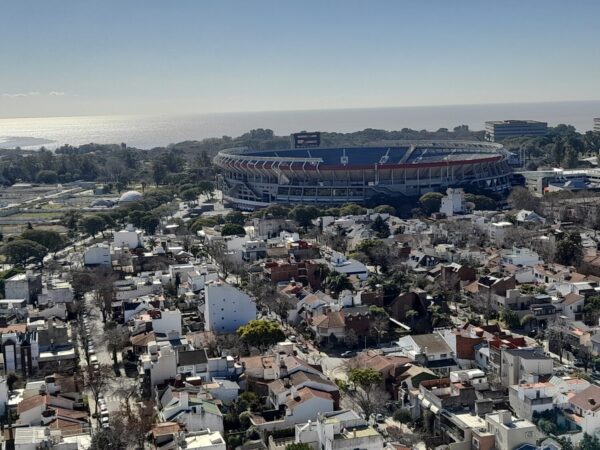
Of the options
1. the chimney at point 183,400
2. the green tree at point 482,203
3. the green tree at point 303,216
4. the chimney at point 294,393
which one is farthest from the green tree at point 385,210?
the chimney at point 183,400

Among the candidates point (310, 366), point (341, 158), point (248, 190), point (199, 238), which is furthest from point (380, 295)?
point (341, 158)

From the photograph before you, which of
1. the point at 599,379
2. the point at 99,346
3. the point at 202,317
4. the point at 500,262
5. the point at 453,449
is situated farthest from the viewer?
the point at 500,262

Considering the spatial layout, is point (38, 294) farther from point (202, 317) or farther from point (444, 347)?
point (444, 347)

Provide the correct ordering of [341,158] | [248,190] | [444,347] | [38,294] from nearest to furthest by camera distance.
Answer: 1. [444,347]
2. [38,294]
3. [248,190]
4. [341,158]

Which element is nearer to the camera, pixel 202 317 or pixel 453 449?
pixel 453 449

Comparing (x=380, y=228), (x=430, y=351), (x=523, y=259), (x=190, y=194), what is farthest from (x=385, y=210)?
(x=430, y=351)

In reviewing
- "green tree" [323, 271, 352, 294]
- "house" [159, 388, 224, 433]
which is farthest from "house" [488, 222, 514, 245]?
"house" [159, 388, 224, 433]

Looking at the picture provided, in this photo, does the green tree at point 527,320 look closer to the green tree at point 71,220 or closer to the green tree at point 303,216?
the green tree at point 303,216
